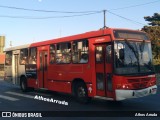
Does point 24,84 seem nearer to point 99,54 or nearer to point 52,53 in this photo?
point 52,53

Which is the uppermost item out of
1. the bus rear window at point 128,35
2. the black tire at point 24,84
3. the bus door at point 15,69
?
the bus rear window at point 128,35

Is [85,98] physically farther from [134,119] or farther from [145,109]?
[134,119]

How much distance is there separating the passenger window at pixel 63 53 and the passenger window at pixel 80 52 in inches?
18.2

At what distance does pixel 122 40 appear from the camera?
1181 cm

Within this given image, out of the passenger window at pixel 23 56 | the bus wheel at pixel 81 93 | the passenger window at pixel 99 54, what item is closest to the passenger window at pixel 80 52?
the passenger window at pixel 99 54

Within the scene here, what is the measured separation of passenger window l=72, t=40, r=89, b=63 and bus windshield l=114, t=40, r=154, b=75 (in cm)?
198

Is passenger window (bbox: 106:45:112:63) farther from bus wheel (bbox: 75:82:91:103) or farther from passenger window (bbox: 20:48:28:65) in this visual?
passenger window (bbox: 20:48:28:65)

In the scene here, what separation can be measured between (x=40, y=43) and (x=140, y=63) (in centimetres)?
716

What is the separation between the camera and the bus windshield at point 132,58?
11.5 meters

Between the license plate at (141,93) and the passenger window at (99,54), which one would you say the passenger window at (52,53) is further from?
the license plate at (141,93)

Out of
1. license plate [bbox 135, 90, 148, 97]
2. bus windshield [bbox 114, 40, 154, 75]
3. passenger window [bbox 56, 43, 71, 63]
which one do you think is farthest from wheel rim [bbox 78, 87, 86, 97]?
license plate [bbox 135, 90, 148, 97]

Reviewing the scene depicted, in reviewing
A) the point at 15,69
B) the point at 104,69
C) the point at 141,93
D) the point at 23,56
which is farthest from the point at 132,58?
the point at 15,69

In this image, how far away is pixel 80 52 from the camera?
1361 cm

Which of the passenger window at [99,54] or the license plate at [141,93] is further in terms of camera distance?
the passenger window at [99,54]
